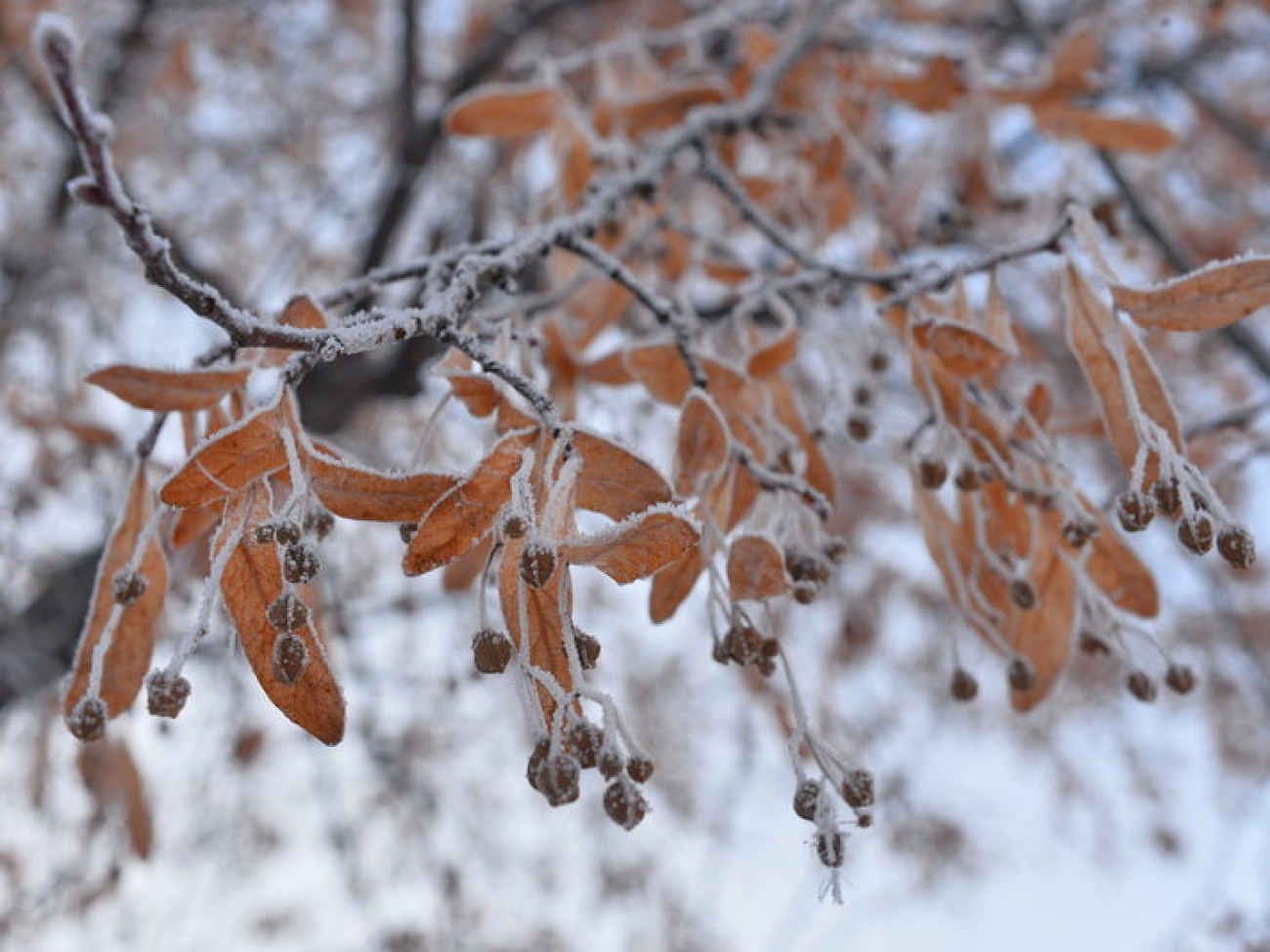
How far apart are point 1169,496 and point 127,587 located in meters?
0.71

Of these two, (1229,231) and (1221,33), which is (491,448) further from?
(1221,33)

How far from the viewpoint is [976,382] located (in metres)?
0.98

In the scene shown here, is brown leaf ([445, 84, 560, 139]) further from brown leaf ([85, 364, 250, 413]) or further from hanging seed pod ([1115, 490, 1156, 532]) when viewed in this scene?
hanging seed pod ([1115, 490, 1156, 532])

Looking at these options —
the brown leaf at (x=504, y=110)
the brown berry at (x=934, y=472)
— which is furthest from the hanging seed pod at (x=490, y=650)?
the brown leaf at (x=504, y=110)

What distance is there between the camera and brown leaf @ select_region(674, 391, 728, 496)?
84cm

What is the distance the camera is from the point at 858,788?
2.37 ft

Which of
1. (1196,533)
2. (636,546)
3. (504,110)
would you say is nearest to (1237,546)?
(1196,533)

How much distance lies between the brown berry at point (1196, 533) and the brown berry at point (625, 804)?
0.40 m

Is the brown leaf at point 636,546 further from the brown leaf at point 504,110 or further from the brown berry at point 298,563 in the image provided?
the brown leaf at point 504,110

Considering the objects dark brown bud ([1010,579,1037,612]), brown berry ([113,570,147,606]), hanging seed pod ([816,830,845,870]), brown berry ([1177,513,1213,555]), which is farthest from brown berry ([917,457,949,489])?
brown berry ([113,570,147,606])

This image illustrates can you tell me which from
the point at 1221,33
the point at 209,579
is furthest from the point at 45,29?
the point at 1221,33

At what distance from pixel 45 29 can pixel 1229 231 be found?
132 inches

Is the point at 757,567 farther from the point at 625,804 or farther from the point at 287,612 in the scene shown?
the point at 287,612

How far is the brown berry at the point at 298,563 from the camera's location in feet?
1.99
